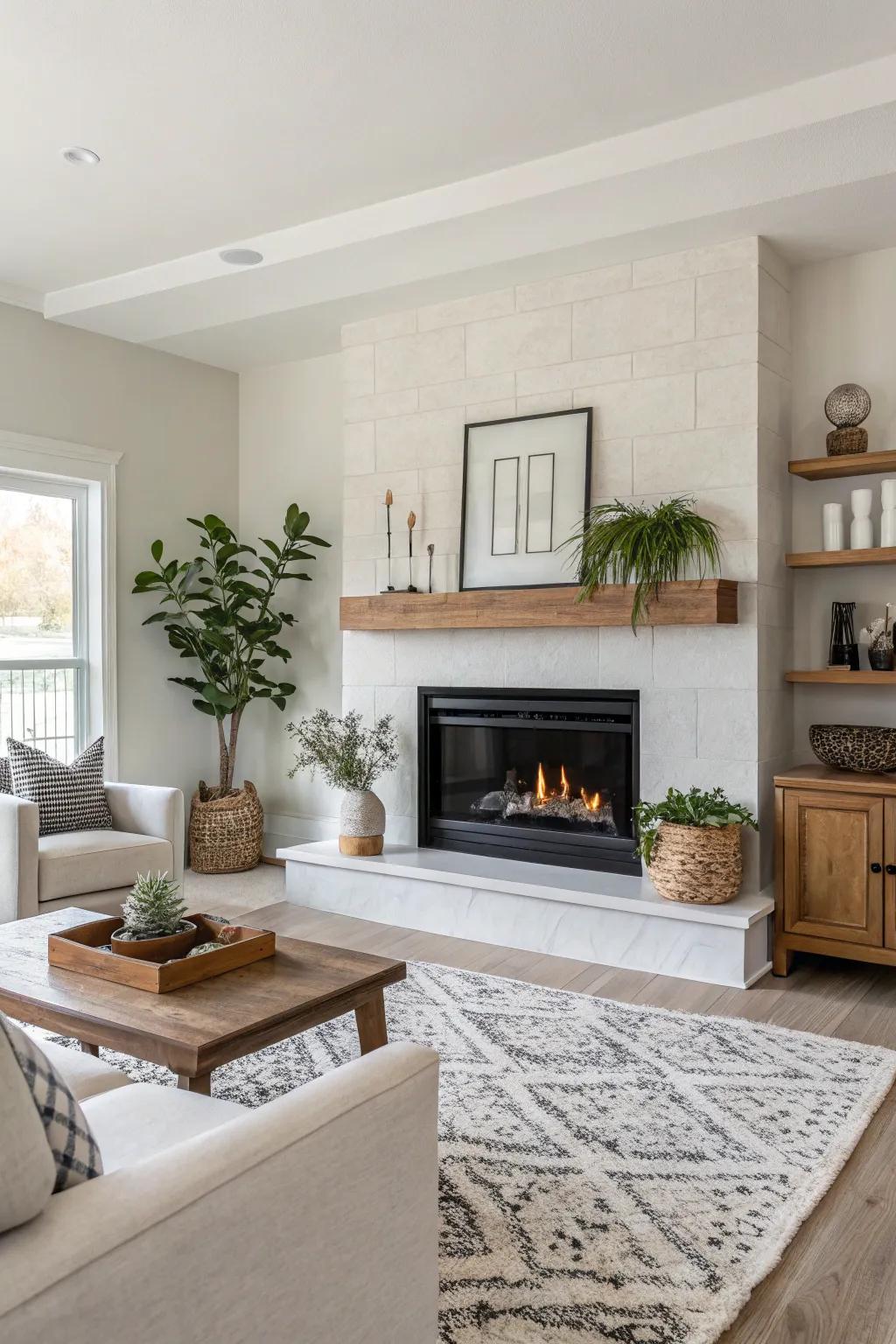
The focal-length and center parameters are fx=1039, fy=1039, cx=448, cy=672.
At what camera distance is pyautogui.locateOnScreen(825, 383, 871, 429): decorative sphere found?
3.80 m

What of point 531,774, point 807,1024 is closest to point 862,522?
point 531,774

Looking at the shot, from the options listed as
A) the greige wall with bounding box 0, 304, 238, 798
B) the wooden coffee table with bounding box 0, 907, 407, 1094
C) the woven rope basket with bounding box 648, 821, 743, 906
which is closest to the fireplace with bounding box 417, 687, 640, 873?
the woven rope basket with bounding box 648, 821, 743, 906

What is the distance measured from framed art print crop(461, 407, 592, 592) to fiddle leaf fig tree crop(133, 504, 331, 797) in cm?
113

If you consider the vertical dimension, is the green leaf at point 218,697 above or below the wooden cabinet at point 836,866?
above

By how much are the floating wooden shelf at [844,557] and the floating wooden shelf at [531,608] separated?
0.95 feet

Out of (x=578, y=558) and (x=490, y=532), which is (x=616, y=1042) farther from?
(x=490, y=532)

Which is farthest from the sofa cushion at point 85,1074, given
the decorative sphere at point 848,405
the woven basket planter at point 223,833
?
the woven basket planter at point 223,833

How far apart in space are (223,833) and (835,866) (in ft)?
9.97

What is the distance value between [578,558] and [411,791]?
1.33 m

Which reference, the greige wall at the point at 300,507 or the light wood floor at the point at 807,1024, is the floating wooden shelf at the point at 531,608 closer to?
the greige wall at the point at 300,507

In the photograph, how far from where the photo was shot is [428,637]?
→ 15.3 ft

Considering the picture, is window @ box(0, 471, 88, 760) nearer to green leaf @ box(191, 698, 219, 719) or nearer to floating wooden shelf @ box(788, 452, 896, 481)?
green leaf @ box(191, 698, 219, 719)

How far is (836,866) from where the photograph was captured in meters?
3.55

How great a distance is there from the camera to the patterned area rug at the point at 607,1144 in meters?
1.84
